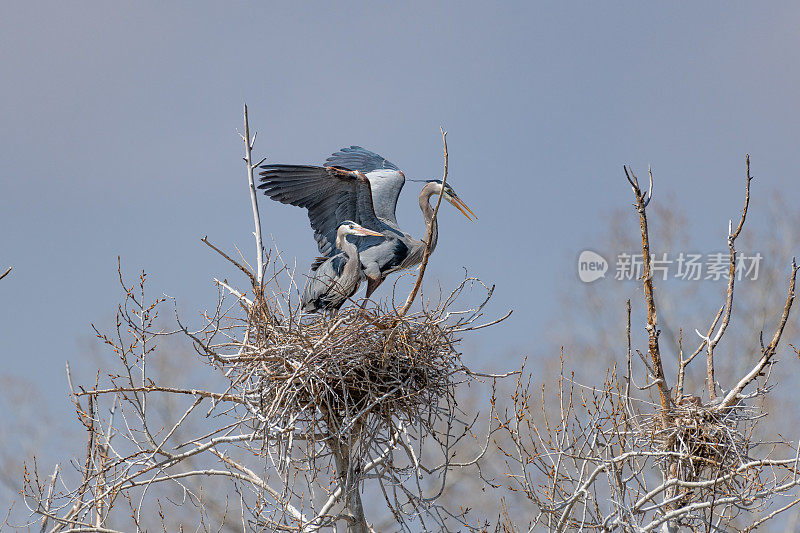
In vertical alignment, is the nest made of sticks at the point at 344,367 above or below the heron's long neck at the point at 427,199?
below

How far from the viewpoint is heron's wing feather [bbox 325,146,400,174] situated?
7.89 m

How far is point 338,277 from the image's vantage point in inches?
256

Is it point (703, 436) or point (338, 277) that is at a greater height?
point (338, 277)

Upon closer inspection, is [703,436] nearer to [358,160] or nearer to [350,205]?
[350,205]

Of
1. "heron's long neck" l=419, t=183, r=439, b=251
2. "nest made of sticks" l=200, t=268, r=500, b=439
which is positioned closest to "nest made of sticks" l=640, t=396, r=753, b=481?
"nest made of sticks" l=200, t=268, r=500, b=439

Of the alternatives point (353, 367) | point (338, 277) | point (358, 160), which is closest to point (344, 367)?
point (353, 367)

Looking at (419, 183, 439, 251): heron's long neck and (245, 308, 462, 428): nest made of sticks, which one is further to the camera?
(419, 183, 439, 251): heron's long neck

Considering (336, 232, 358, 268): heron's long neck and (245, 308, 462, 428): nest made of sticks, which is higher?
(336, 232, 358, 268): heron's long neck

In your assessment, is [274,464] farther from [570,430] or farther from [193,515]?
[193,515]

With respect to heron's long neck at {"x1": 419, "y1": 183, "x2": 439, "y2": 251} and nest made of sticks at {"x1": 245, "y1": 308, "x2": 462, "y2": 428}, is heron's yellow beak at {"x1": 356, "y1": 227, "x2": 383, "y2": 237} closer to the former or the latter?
heron's long neck at {"x1": 419, "y1": 183, "x2": 439, "y2": 251}

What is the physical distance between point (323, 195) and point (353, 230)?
0.53 meters

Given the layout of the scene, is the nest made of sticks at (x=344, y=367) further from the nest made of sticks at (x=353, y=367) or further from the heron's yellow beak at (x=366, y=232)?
the heron's yellow beak at (x=366, y=232)

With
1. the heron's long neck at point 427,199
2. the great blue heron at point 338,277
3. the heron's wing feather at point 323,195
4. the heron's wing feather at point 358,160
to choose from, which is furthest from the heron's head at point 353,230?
the heron's wing feather at point 358,160

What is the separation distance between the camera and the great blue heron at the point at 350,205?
22.2 feet
